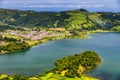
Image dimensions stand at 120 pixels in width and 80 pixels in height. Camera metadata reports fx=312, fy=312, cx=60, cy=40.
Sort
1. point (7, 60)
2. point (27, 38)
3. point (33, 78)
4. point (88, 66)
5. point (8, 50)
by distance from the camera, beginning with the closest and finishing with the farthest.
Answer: point (33, 78) → point (88, 66) → point (7, 60) → point (8, 50) → point (27, 38)

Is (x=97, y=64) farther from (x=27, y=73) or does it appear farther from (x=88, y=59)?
(x=27, y=73)

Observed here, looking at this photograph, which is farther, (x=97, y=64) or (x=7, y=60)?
(x=7, y=60)

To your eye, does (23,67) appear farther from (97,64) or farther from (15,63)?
(97,64)

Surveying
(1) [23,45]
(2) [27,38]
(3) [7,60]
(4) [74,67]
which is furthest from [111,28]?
(4) [74,67]

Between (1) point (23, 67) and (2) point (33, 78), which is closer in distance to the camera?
(2) point (33, 78)

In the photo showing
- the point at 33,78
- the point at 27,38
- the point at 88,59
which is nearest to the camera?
the point at 33,78

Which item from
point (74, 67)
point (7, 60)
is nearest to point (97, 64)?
point (74, 67)
